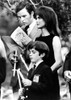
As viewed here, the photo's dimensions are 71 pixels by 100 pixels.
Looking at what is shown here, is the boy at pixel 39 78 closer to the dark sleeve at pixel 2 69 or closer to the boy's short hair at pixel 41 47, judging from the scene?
the boy's short hair at pixel 41 47

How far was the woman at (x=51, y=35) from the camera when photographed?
253 cm

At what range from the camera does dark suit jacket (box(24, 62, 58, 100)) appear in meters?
2.34

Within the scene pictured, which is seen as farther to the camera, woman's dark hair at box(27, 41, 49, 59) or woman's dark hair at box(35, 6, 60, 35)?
woman's dark hair at box(35, 6, 60, 35)

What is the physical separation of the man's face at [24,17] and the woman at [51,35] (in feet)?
0.39

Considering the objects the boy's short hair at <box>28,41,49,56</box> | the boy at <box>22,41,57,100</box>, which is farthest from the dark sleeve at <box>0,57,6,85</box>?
the boy's short hair at <box>28,41,49,56</box>

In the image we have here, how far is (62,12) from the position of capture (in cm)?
288

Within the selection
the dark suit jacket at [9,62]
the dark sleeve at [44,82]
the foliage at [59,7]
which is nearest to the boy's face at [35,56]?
the dark sleeve at [44,82]

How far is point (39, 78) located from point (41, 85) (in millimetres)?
53

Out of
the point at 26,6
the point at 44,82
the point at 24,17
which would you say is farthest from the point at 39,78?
the point at 26,6

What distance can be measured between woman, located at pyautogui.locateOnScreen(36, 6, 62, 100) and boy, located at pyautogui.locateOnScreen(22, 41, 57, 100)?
9 centimetres

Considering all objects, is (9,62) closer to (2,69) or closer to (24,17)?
(2,69)

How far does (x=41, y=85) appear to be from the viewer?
2.36m

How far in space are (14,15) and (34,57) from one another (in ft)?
1.96

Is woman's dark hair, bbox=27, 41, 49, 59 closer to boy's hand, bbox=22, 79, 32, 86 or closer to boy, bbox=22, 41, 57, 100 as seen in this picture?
boy, bbox=22, 41, 57, 100
